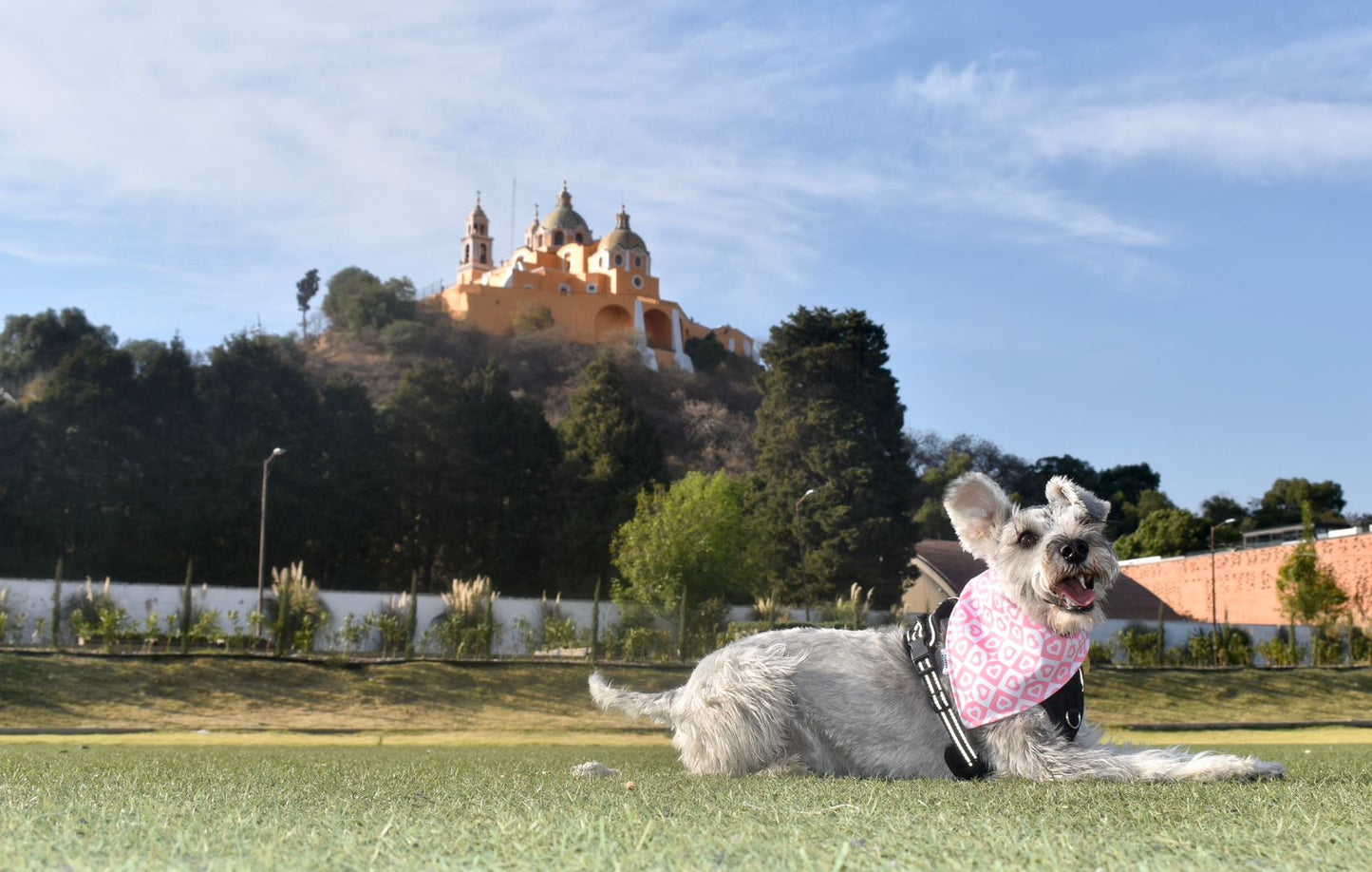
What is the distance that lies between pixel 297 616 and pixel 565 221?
96111mm

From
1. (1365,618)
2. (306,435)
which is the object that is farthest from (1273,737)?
(306,435)

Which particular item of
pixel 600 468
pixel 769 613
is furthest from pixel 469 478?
pixel 769 613

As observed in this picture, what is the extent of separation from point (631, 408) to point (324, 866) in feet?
196

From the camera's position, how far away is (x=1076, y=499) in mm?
4402

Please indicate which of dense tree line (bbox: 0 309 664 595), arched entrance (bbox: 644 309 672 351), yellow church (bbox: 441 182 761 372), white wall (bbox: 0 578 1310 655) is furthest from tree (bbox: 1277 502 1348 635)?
arched entrance (bbox: 644 309 672 351)

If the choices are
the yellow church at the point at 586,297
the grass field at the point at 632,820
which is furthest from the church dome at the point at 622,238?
the grass field at the point at 632,820

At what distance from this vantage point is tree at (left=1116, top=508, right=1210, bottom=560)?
2862 inches

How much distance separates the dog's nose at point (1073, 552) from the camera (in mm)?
4219

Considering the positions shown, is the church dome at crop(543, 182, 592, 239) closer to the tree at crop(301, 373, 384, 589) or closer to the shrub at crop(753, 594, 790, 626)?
the tree at crop(301, 373, 384, 589)

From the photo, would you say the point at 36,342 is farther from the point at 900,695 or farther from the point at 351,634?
the point at 900,695

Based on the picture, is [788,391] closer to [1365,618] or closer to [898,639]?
[1365,618]

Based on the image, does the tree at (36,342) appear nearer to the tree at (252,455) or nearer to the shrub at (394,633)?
the tree at (252,455)

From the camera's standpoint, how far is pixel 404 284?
10225cm

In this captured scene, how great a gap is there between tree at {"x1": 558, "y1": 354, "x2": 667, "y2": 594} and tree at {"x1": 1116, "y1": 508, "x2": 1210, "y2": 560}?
3093 centimetres
